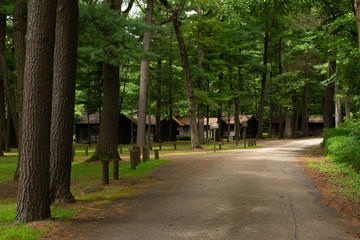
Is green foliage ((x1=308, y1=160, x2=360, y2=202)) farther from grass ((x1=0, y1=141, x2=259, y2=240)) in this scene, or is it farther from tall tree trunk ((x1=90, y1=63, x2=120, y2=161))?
tall tree trunk ((x1=90, y1=63, x2=120, y2=161))

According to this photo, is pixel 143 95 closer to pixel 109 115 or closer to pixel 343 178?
pixel 109 115

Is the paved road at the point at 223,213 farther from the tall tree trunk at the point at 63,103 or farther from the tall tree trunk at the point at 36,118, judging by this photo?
the tall tree trunk at the point at 63,103

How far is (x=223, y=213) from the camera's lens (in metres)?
7.33

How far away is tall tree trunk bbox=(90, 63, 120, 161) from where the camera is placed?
55.2 feet

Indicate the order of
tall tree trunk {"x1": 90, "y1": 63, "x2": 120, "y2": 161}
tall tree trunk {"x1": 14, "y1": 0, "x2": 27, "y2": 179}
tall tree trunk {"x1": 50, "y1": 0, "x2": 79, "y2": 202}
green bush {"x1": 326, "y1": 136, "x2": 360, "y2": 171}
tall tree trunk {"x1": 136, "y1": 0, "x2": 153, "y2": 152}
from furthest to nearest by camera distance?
tall tree trunk {"x1": 136, "y1": 0, "x2": 153, "y2": 152} → tall tree trunk {"x1": 90, "y1": 63, "x2": 120, "y2": 161} → green bush {"x1": 326, "y1": 136, "x2": 360, "y2": 171} → tall tree trunk {"x1": 14, "y1": 0, "x2": 27, "y2": 179} → tall tree trunk {"x1": 50, "y1": 0, "x2": 79, "y2": 202}

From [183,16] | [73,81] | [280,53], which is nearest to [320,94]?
[280,53]

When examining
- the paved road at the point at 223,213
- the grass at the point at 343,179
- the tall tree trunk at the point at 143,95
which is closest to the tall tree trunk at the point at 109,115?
the tall tree trunk at the point at 143,95

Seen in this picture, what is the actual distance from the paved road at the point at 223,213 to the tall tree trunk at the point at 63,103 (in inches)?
62.5

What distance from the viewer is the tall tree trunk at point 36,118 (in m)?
6.59

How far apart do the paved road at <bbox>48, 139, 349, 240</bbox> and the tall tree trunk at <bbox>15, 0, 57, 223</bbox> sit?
976mm

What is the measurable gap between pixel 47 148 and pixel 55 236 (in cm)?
180

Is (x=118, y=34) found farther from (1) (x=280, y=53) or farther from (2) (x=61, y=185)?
(1) (x=280, y=53)

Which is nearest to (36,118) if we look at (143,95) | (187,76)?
(143,95)

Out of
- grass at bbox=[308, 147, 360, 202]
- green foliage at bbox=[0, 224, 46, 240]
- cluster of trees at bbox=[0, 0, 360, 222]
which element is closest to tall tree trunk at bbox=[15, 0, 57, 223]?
cluster of trees at bbox=[0, 0, 360, 222]
